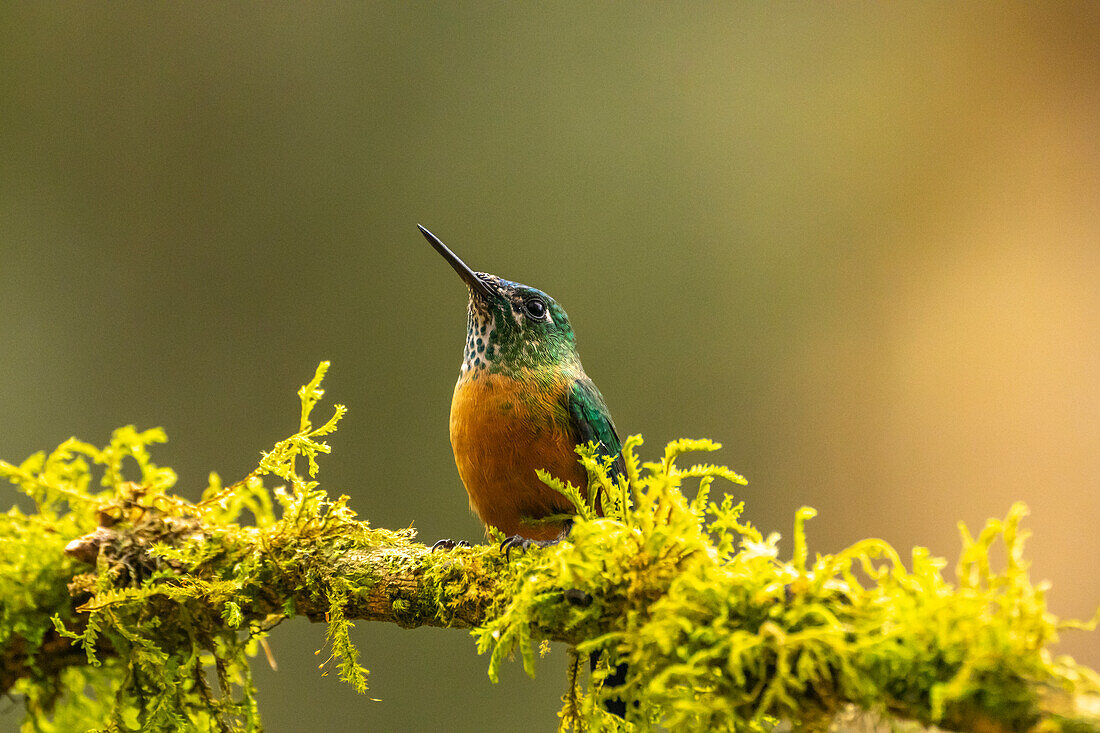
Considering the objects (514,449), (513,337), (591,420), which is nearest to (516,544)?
(514,449)

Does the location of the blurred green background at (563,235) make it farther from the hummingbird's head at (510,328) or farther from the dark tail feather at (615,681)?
the dark tail feather at (615,681)

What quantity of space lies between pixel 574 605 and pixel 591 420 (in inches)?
40.2

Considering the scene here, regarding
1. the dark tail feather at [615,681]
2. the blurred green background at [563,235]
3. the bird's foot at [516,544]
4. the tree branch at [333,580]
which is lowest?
the dark tail feather at [615,681]

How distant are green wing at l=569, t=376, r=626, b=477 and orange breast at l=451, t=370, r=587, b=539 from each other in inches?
1.1

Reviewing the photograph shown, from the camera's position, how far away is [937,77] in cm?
640

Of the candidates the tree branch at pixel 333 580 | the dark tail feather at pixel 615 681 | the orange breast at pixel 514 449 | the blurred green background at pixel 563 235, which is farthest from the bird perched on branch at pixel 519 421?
the blurred green background at pixel 563 235

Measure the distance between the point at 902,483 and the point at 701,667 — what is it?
526 cm

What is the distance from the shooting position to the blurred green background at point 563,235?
5.93 metres

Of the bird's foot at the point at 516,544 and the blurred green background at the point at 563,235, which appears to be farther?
the blurred green background at the point at 563,235

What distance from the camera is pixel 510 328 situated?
2621 mm

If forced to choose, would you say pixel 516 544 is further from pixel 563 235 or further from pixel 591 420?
pixel 563 235

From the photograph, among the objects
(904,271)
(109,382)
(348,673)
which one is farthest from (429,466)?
→ (348,673)

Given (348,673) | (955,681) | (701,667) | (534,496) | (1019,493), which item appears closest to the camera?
(955,681)

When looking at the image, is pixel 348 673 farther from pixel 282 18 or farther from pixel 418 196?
pixel 282 18
